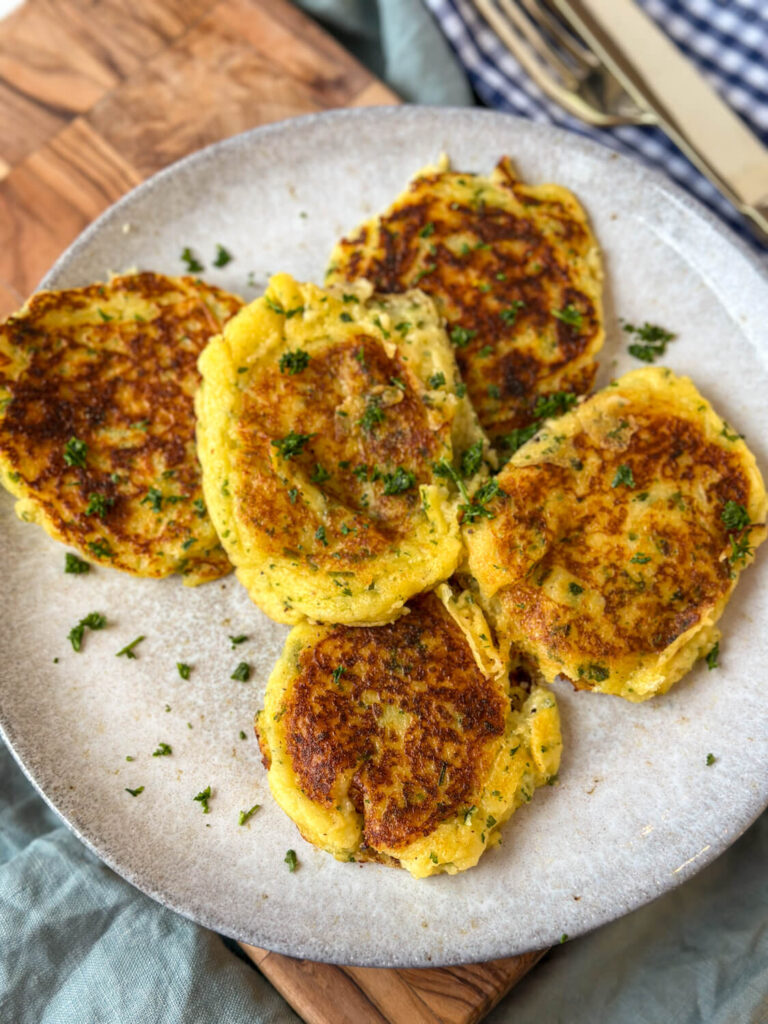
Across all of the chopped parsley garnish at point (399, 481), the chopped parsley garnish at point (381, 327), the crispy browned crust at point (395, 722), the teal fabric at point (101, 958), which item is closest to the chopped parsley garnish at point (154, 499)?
the crispy browned crust at point (395, 722)

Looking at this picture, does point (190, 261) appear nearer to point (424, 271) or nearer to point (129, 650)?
point (424, 271)

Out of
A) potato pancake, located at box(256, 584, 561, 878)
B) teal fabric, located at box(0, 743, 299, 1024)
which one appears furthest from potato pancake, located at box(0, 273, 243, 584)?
teal fabric, located at box(0, 743, 299, 1024)

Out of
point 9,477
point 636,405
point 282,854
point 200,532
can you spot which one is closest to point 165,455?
point 200,532

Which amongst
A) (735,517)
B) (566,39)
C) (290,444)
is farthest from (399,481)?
(566,39)

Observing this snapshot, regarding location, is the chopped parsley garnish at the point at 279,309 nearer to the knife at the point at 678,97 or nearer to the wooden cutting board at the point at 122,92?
the wooden cutting board at the point at 122,92

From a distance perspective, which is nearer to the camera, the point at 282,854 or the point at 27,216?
the point at 282,854

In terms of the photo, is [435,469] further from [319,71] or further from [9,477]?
[319,71]

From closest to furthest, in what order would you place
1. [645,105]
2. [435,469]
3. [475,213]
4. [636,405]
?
[435,469]
[636,405]
[475,213]
[645,105]
